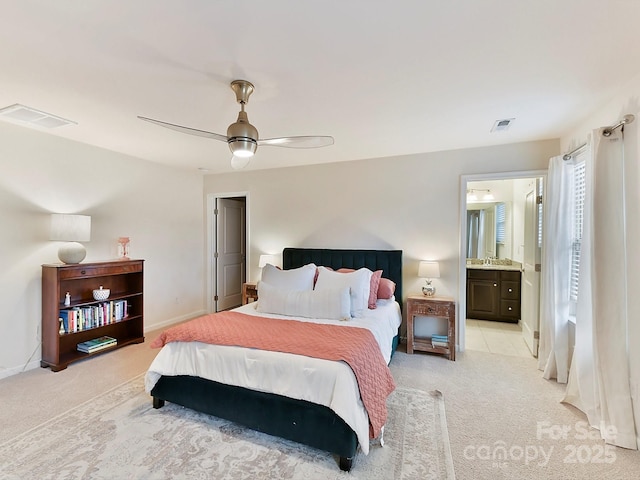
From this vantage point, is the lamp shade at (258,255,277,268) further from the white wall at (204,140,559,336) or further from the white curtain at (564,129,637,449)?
the white curtain at (564,129,637,449)

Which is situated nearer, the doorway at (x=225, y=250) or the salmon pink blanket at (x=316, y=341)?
the salmon pink blanket at (x=316, y=341)

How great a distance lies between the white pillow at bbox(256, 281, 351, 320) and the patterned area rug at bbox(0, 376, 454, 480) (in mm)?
944

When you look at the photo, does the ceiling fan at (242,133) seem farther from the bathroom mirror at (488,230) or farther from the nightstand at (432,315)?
the bathroom mirror at (488,230)

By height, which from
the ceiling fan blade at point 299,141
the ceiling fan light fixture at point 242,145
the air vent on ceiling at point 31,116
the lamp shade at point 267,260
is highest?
the air vent on ceiling at point 31,116

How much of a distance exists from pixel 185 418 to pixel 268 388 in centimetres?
88

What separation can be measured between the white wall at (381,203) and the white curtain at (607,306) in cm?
137

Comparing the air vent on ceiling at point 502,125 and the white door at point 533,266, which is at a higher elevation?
the air vent on ceiling at point 502,125

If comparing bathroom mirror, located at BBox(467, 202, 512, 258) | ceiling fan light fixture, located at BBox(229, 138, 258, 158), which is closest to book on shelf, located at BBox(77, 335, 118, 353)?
ceiling fan light fixture, located at BBox(229, 138, 258, 158)

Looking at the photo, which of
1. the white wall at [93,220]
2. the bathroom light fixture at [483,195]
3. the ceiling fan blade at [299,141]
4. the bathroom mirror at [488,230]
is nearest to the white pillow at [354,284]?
the ceiling fan blade at [299,141]

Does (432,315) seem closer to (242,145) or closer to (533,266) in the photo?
(533,266)

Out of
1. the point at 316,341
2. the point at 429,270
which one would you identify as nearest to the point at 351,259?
the point at 429,270

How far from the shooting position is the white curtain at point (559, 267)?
9.71 ft

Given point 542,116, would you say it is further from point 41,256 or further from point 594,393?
point 41,256

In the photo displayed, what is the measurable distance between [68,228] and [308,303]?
2.71 m
